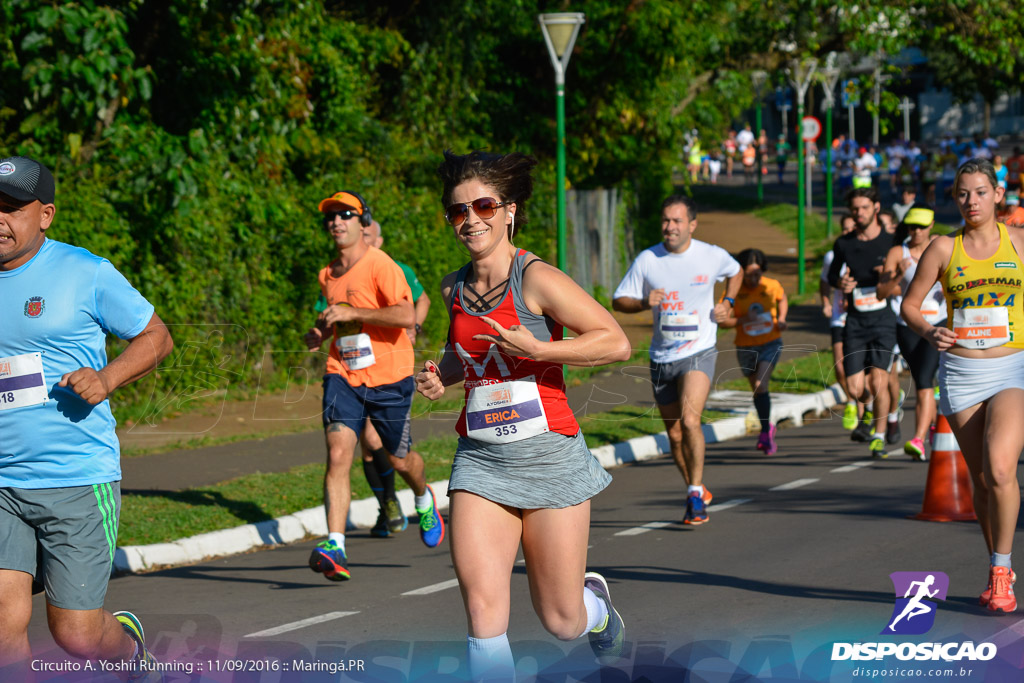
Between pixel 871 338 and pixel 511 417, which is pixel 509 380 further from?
pixel 871 338

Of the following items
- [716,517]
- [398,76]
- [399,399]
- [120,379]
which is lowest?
[716,517]

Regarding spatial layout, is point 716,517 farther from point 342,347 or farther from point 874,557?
point 342,347

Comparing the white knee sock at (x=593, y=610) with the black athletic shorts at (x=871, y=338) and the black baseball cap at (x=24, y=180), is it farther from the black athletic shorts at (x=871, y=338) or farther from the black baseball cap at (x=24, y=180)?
the black athletic shorts at (x=871, y=338)

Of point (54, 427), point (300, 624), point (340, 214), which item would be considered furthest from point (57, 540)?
point (340, 214)

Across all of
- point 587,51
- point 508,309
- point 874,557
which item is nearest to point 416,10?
point 587,51

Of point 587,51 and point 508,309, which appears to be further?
point 587,51

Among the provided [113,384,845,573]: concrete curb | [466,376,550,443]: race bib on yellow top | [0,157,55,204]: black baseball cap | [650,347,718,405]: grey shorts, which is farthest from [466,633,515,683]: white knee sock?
[650,347,718,405]: grey shorts

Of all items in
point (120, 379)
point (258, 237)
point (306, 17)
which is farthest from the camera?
point (306, 17)

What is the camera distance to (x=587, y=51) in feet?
66.6

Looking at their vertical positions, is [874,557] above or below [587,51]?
below

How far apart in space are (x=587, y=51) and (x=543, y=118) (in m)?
1.40

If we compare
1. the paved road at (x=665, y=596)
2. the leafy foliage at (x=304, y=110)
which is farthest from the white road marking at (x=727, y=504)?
the leafy foliage at (x=304, y=110)

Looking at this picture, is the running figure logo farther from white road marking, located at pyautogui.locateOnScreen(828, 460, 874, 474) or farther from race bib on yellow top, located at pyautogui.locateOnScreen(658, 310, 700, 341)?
white road marking, located at pyautogui.locateOnScreen(828, 460, 874, 474)

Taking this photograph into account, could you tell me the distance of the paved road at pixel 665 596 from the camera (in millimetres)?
5262
